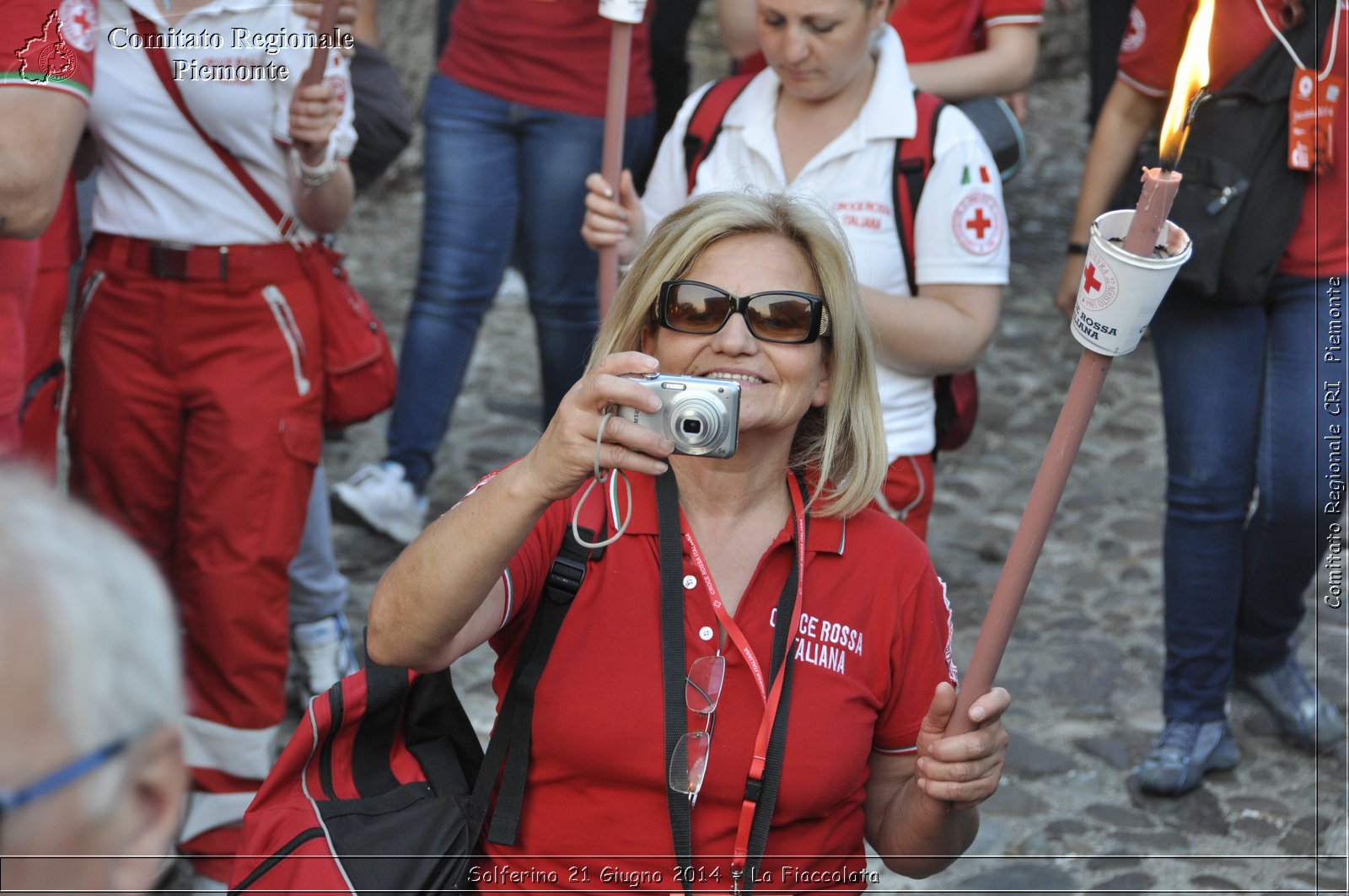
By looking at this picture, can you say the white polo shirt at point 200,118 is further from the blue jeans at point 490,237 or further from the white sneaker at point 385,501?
the white sneaker at point 385,501

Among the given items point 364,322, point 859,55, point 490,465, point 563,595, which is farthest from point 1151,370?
point 563,595

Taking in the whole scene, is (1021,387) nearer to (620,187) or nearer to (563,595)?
(620,187)

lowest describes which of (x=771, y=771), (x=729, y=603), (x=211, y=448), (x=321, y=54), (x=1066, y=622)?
(x=1066, y=622)

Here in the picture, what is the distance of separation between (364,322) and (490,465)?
6.34 feet

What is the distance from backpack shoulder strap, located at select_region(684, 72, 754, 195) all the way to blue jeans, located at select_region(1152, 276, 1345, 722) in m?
1.09

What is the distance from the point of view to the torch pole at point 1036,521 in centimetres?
173

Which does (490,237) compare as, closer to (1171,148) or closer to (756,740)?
(756,740)

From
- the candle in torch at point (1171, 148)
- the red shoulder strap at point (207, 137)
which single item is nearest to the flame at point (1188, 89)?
the candle in torch at point (1171, 148)

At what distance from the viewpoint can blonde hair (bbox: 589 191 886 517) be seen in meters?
2.37

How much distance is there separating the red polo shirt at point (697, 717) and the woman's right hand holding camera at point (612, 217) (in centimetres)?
100

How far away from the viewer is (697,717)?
212 cm

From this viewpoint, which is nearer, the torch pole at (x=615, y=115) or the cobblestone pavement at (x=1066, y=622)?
the torch pole at (x=615, y=115)

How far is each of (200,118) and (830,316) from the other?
1487 mm

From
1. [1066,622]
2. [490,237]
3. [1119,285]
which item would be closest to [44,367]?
[490,237]
